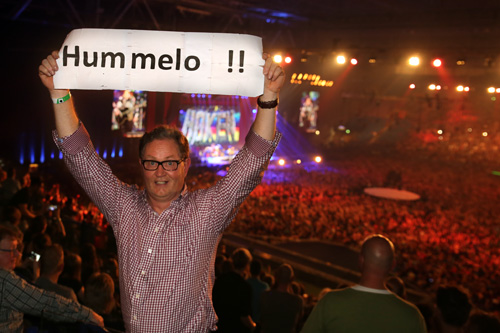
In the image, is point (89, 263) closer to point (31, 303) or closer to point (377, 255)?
point (31, 303)

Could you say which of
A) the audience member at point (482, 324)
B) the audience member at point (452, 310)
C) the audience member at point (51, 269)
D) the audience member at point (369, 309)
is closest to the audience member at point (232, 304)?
the audience member at point (51, 269)

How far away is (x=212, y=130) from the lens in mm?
22031

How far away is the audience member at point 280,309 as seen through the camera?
4.34 metres

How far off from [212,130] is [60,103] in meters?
20.2

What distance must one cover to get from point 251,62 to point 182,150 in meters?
0.46

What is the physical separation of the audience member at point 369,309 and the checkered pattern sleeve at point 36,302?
119cm

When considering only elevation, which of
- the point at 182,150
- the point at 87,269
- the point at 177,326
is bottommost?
the point at 87,269

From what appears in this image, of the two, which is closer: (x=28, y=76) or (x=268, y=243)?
(x=268, y=243)

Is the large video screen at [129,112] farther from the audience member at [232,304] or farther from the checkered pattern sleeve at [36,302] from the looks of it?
the checkered pattern sleeve at [36,302]

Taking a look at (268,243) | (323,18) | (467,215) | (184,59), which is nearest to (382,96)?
(323,18)

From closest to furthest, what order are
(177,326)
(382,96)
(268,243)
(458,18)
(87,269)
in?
(177,326)
(87,269)
(268,243)
(458,18)
(382,96)

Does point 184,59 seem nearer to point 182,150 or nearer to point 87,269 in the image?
point 182,150

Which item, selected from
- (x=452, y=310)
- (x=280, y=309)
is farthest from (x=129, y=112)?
(x=452, y=310)

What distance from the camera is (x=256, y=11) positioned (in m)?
15.2
